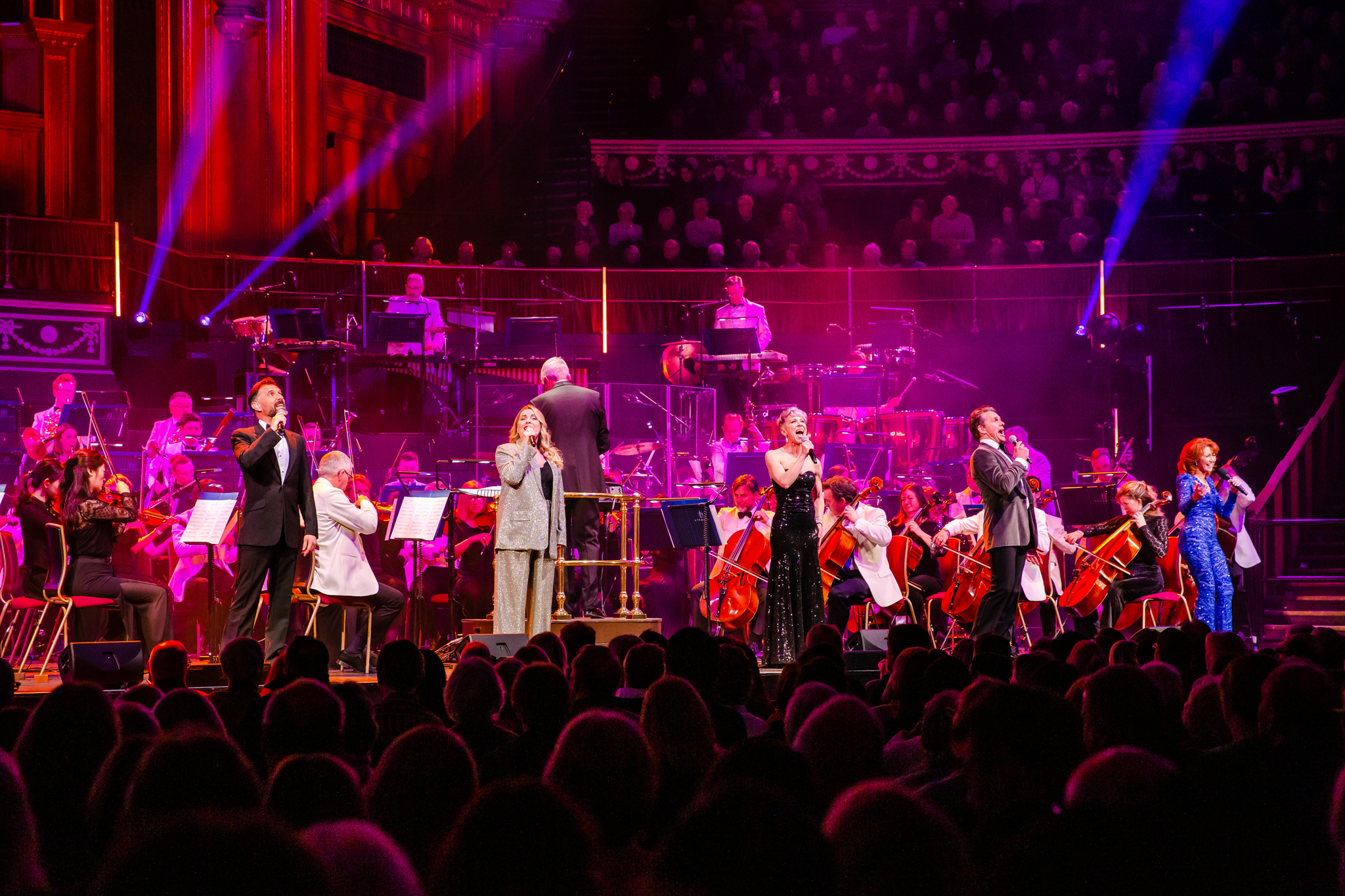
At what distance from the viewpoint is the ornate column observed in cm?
1501

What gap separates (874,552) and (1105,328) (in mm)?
6461

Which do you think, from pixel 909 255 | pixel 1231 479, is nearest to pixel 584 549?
pixel 1231 479

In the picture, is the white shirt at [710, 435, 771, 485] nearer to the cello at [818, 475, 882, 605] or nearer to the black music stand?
the cello at [818, 475, 882, 605]

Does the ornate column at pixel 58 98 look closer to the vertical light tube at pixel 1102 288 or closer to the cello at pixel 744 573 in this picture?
the cello at pixel 744 573

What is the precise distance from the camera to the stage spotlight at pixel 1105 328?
14156 millimetres

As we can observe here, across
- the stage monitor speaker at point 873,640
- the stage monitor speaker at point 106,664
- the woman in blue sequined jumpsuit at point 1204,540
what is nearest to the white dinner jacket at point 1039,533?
the woman in blue sequined jumpsuit at point 1204,540

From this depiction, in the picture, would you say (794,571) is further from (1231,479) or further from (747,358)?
(747,358)

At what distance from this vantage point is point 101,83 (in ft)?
49.6

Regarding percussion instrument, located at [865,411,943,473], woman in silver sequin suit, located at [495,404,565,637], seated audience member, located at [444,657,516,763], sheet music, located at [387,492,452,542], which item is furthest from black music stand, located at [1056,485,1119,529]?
seated audience member, located at [444,657,516,763]

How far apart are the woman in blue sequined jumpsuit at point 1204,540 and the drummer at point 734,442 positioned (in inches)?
151

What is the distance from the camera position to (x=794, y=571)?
7430 millimetres

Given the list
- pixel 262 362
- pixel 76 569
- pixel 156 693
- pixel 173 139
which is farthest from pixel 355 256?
pixel 156 693

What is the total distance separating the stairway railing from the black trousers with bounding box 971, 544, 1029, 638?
13.0 feet

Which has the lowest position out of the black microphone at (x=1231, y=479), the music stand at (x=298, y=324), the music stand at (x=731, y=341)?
the black microphone at (x=1231, y=479)
